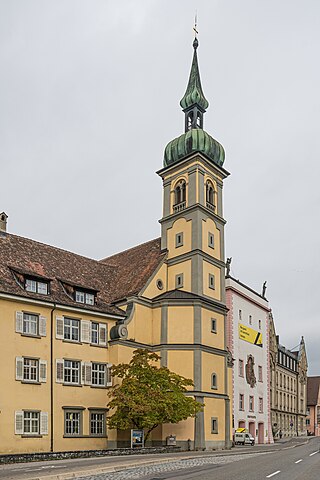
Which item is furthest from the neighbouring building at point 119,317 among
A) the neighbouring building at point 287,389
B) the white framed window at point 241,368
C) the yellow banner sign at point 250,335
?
the neighbouring building at point 287,389

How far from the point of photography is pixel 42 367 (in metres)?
34.7

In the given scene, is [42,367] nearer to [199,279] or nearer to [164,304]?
[164,304]

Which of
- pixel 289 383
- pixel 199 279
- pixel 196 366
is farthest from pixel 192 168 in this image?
pixel 289 383

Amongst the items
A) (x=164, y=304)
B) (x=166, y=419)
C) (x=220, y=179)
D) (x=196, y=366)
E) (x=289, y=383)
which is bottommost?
(x=289, y=383)

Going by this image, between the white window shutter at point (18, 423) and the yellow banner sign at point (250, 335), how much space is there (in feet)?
104

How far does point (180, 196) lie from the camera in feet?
156

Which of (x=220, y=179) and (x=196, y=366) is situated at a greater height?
(x=220, y=179)

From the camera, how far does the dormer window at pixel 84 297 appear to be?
1512 inches

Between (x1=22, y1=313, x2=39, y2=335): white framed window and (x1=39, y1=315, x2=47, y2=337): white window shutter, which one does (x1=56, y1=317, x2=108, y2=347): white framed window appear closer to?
(x1=39, y1=315, x2=47, y2=337): white window shutter

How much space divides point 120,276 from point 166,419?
1439cm

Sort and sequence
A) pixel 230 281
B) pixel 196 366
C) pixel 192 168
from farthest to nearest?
1. pixel 230 281
2. pixel 192 168
3. pixel 196 366

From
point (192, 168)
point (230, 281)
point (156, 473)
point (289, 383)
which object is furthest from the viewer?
point (289, 383)

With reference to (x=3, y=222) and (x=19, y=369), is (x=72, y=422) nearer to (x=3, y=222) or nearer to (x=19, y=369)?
(x=19, y=369)

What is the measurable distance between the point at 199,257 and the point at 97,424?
14.4 m
